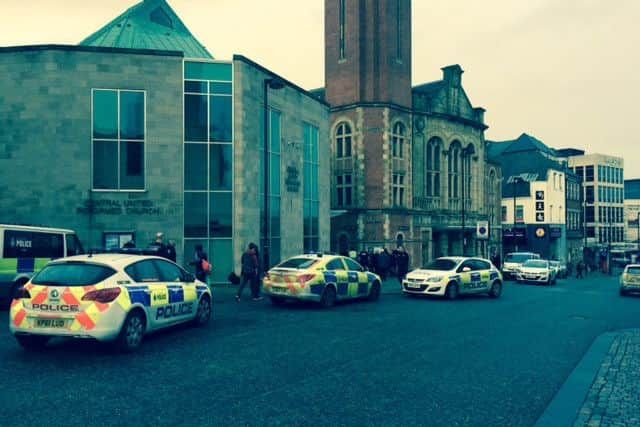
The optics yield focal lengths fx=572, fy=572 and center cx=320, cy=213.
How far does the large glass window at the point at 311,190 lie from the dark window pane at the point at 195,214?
7.19 meters

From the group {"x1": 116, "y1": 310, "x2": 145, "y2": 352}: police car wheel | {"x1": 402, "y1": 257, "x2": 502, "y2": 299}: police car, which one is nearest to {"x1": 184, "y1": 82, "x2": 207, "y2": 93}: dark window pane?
{"x1": 402, "y1": 257, "x2": 502, "y2": 299}: police car

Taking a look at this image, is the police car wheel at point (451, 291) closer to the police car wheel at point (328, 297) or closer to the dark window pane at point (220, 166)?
the police car wheel at point (328, 297)

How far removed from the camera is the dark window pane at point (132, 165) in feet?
71.4

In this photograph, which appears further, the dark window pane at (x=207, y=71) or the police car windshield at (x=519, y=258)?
the police car windshield at (x=519, y=258)

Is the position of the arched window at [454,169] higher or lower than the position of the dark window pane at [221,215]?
higher

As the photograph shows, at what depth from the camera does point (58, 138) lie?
832 inches

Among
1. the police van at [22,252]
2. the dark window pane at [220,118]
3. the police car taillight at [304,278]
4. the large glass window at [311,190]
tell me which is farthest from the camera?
the large glass window at [311,190]

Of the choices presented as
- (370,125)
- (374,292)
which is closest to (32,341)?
(374,292)

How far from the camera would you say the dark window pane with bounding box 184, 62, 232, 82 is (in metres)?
22.5

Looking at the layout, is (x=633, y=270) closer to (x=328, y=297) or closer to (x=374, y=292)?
(x=374, y=292)

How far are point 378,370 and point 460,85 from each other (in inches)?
1625

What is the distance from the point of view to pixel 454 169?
149ft

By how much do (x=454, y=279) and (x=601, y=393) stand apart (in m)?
11.3

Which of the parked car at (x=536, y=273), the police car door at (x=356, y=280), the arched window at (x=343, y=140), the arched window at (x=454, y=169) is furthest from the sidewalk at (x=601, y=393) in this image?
the arched window at (x=454, y=169)
